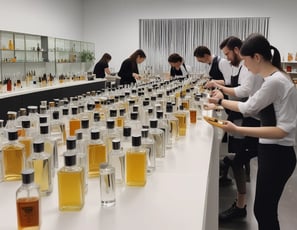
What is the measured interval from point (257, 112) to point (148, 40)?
26.7 feet

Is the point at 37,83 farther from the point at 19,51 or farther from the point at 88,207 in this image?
the point at 88,207

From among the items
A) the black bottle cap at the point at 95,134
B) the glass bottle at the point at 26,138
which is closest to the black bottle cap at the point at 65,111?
the glass bottle at the point at 26,138

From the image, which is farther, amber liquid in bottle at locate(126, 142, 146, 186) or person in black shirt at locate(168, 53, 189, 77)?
person in black shirt at locate(168, 53, 189, 77)

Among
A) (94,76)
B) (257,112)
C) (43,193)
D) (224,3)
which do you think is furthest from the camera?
(224,3)

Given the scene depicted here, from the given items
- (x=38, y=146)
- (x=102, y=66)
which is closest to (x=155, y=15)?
(x=102, y=66)

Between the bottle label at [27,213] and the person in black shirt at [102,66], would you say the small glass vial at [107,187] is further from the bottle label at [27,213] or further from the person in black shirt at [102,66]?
the person in black shirt at [102,66]

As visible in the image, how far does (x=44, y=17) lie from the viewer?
8102 mm

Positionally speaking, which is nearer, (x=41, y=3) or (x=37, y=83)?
(x=37, y=83)

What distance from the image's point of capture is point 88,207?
1031 millimetres

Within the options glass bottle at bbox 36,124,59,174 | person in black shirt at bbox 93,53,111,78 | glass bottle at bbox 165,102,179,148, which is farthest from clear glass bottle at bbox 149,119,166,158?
person in black shirt at bbox 93,53,111,78

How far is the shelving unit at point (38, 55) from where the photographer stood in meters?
6.89

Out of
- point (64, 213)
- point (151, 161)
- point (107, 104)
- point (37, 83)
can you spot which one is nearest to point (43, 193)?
point (64, 213)

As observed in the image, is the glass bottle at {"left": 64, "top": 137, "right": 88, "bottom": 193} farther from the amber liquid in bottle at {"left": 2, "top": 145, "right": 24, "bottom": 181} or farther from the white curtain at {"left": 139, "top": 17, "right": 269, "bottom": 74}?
the white curtain at {"left": 139, "top": 17, "right": 269, "bottom": 74}

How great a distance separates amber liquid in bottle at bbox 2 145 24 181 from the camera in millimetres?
1214
